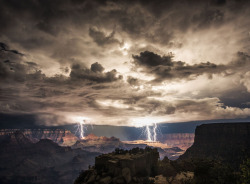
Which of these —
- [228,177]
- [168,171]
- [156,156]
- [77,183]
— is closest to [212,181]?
[228,177]

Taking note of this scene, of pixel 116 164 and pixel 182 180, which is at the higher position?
pixel 116 164

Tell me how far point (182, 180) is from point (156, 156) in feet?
64.7

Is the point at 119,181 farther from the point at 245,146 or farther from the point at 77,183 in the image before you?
the point at 245,146

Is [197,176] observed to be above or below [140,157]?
below

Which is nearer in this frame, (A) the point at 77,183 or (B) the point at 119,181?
(B) the point at 119,181

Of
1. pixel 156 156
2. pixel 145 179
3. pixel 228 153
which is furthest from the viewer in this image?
pixel 228 153

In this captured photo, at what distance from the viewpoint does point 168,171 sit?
3723 inches

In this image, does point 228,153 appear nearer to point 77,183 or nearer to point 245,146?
point 245,146

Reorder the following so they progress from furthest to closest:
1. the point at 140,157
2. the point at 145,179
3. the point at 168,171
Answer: the point at 168,171
the point at 140,157
the point at 145,179

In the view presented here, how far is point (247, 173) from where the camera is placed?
5634 centimetres

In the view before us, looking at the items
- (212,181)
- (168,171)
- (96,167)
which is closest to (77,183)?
(96,167)

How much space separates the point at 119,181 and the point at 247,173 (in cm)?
4283

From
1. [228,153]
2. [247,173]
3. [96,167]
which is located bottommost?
[228,153]

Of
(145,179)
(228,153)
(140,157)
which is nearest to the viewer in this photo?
(145,179)
